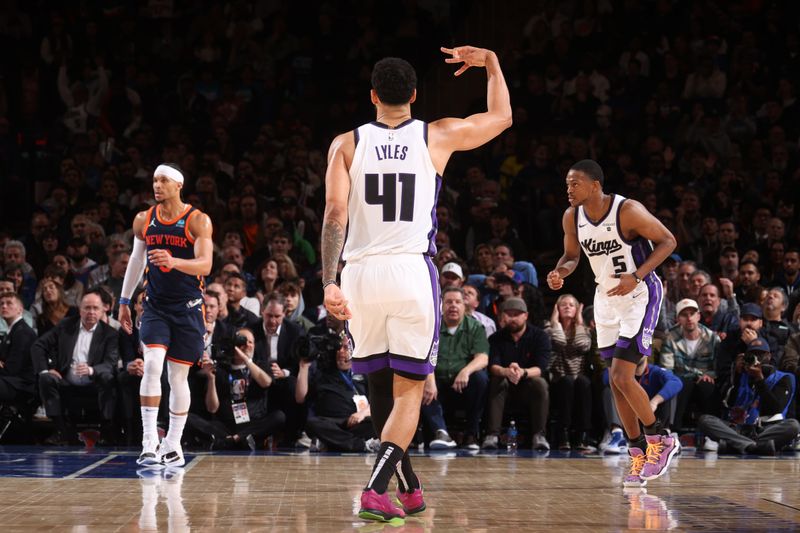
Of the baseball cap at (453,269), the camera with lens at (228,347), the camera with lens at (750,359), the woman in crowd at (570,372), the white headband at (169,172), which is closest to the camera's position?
the white headband at (169,172)

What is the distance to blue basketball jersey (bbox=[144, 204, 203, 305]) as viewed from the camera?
24.9 feet

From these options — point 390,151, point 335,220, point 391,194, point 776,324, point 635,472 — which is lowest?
point 635,472

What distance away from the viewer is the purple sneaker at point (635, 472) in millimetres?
6473

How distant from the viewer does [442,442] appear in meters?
9.38

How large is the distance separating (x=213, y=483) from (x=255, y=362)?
3252mm

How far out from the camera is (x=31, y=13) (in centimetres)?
1561

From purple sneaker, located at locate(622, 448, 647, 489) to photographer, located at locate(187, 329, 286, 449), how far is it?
12.0 feet

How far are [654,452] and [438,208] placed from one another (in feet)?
19.7

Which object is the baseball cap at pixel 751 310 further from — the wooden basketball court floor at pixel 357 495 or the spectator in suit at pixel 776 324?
the wooden basketball court floor at pixel 357 495

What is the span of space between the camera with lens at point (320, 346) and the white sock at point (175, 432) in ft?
6.30

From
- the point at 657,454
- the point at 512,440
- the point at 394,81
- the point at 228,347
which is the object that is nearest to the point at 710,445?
the point at 512,440

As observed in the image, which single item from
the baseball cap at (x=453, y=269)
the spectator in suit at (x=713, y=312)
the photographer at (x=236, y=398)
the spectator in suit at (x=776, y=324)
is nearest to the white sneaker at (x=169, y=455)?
the photographer at (x=236, y=398)

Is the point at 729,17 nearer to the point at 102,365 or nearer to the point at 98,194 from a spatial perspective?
the point at 98,194

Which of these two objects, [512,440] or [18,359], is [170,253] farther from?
[512,440]
